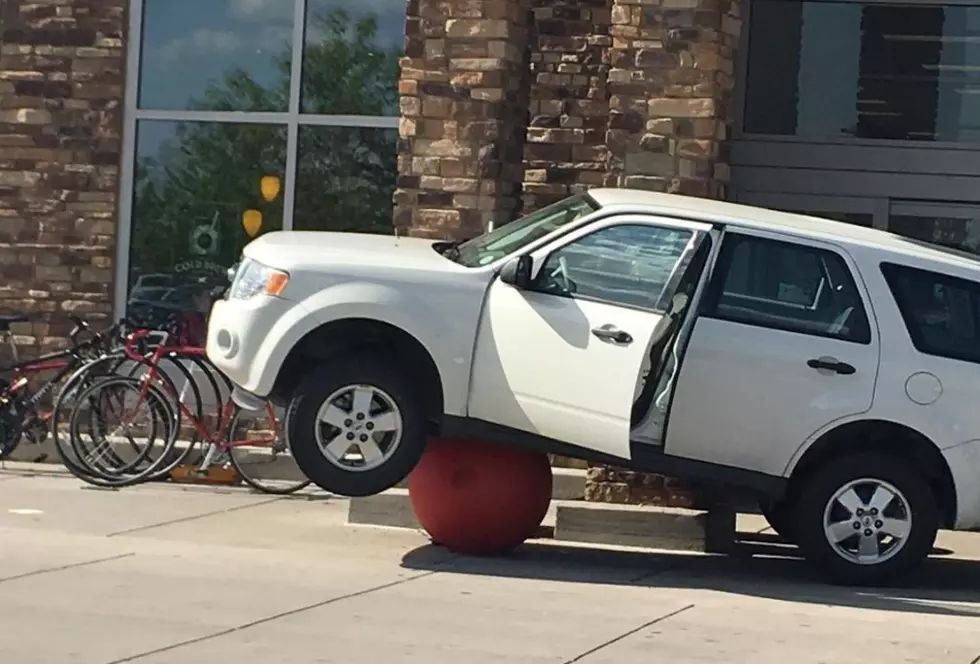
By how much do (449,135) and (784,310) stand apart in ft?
11.1

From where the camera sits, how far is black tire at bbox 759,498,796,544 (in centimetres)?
978

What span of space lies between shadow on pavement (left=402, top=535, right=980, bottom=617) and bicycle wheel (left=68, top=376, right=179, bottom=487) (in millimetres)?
2921

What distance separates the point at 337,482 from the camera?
9445mm

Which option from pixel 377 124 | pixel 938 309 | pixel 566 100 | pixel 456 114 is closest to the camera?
pixel 938 309

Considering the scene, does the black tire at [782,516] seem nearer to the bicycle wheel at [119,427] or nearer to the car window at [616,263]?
the car window at [616,263]

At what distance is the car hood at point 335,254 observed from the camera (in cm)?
953

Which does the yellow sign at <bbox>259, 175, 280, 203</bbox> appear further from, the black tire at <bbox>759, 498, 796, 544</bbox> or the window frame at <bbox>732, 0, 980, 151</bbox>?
the black tire at <bbox>759, 498, 796, 544</bbox>

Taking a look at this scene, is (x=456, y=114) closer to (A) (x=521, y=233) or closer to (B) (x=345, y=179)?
(B) (x=345, y=179)

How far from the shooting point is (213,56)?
1380 centimetres

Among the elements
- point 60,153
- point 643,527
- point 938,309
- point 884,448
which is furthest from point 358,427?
point 60,153

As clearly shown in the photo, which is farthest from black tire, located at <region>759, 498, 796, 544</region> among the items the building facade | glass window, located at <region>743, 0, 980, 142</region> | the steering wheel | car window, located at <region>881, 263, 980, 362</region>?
glass window, located at <region>743, 0, 980, 142</region>

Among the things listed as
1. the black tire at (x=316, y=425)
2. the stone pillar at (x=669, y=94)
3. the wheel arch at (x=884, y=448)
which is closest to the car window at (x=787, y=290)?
the wheel arch at (x=884, y=448)

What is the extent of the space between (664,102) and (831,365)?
2.91m

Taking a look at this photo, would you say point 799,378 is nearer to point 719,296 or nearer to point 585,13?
point 719,296
